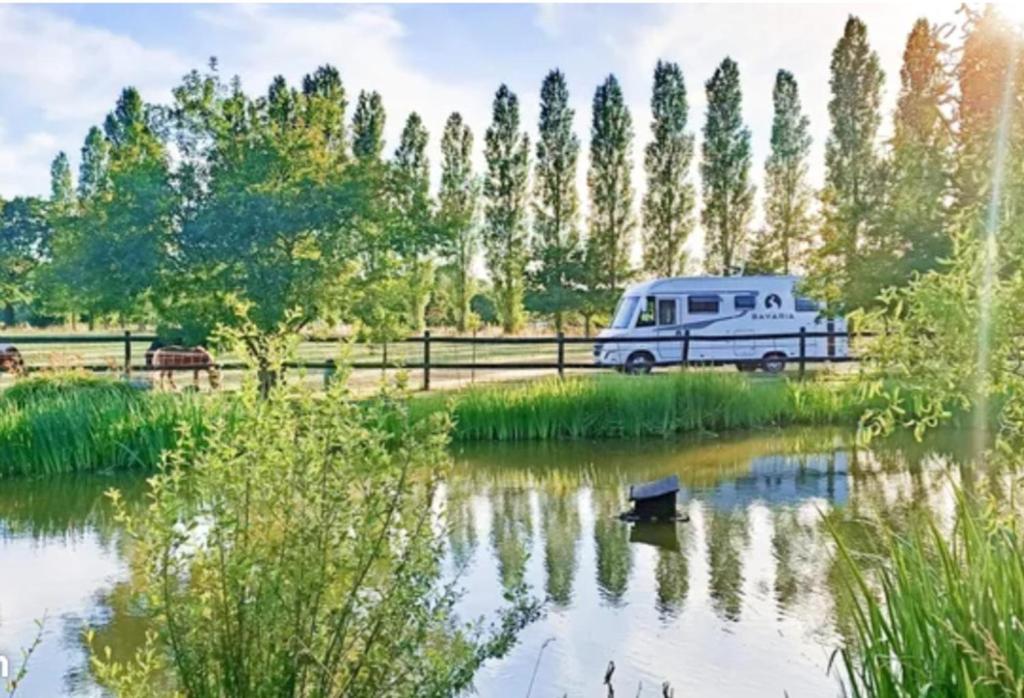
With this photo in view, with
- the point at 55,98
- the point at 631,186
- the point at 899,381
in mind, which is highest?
the point at 631,186

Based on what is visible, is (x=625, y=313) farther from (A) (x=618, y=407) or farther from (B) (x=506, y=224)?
(B) (x=506, y=224)

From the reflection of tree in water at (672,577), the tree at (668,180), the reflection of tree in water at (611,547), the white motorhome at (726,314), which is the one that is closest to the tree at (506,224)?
the tree at (668,180)

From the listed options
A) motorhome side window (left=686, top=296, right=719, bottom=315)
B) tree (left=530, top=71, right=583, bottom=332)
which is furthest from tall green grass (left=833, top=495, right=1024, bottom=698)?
tree (left=530, top=71, right=583, bottom=332)

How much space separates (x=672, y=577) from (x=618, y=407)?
20.5 ft

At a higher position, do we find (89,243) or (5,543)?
(89,243)

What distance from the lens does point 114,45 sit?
1000cm

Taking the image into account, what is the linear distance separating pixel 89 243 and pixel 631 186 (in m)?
21.0

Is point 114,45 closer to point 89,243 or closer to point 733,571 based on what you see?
point 89,243

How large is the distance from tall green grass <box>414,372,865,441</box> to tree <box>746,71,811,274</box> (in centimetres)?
1671

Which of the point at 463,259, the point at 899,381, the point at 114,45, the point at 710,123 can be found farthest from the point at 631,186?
the point at 899,381

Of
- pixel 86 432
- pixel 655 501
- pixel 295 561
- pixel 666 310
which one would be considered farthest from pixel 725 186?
pixel 295 561

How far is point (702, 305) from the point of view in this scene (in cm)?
1991

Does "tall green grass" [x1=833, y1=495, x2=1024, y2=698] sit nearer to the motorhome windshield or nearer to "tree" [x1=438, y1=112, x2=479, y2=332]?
the motorhome windshield

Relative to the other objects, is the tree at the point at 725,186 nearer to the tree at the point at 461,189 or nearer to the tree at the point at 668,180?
the tree at the point at 668,180
